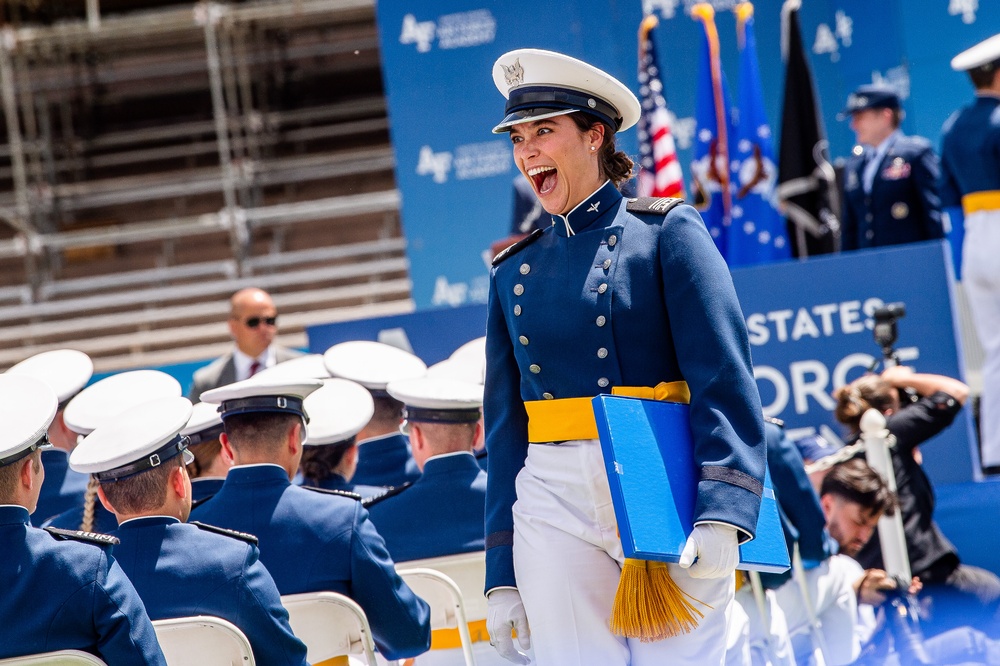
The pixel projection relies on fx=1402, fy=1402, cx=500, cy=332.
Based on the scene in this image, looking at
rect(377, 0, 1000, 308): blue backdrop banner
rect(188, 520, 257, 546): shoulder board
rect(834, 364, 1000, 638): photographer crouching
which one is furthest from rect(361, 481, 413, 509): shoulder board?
rect(377, 0, 1000, 308): blue backdrop banner

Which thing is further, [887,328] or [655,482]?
[887,328]

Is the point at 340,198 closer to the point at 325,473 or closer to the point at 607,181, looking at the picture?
the point at 325,473

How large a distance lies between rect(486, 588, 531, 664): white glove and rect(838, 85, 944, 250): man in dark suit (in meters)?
4.80

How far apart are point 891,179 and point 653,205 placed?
4612mm

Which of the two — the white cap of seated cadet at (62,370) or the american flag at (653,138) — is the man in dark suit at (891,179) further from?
the white cap of seated cadet at (62,370)

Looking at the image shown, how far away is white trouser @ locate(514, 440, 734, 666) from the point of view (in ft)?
7.66

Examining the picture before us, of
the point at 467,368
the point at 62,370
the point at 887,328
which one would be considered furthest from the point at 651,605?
the point at 887,328

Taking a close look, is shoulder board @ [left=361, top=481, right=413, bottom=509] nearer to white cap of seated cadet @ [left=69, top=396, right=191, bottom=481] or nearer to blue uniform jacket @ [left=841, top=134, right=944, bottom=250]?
white cap of seated cadet @ [left=69, top=396, right=191, bottom=481]

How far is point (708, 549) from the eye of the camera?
2.23m

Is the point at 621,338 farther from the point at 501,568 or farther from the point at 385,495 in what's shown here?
the point at 385,495

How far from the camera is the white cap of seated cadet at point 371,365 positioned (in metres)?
4.36

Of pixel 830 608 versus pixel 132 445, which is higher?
pixel 132 445

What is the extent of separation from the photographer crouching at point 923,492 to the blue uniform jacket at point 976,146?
0.89 metres

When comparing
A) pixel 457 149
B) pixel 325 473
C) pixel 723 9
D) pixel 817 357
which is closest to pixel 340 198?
pixel 457 149
